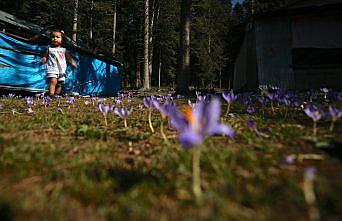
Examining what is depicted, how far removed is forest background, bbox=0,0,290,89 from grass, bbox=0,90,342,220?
15357 mm

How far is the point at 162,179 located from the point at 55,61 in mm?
6550

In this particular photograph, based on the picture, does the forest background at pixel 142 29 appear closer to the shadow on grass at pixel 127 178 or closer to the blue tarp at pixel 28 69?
the blue tarp at pixel 28 69

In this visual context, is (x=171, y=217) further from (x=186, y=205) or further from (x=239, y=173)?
(x=239, y=173)

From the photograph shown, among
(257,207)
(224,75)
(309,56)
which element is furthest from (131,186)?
(224,75)

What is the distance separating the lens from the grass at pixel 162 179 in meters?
0.89

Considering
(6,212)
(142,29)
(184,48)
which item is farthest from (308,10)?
(142,29)

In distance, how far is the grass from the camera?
2.91 ft

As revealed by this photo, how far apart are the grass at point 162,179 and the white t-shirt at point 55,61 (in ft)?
18.0

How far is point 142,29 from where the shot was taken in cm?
2830

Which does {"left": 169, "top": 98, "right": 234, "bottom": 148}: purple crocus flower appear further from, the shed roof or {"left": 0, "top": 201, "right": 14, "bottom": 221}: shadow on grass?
the shed roof

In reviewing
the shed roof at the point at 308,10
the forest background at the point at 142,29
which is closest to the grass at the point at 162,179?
the shed roof at the point at 308,10

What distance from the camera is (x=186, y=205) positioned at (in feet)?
3.08

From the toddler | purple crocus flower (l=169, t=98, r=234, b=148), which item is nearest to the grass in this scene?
purple crocus flower (l=169, t=98, r=234, b=148)

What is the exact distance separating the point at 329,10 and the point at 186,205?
10.3m
